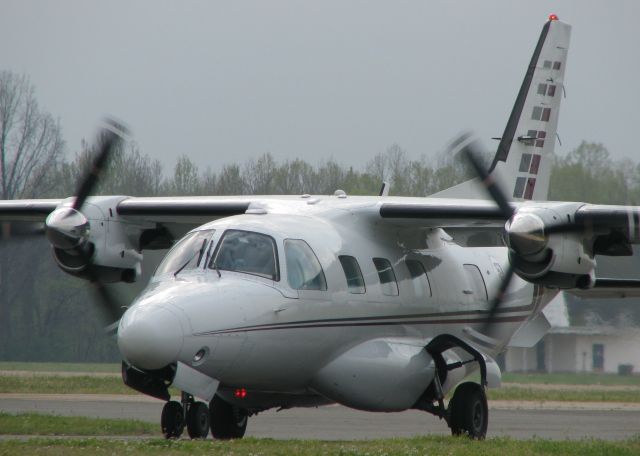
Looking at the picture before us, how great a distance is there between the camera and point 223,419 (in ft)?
49.4

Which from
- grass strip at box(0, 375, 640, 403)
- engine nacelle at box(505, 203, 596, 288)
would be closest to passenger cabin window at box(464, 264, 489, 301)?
engine nacelle at box(505, 203, 596, 288)

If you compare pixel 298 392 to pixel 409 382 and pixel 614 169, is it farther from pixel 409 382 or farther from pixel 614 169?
pixel 614 169

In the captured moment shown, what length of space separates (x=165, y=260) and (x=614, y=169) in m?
25.7

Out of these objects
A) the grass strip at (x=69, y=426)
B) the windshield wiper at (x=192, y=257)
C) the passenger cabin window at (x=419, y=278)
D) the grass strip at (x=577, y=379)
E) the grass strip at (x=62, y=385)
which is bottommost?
the grass strip at (x=577, y=379)

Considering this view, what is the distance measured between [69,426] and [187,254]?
16.8 ft

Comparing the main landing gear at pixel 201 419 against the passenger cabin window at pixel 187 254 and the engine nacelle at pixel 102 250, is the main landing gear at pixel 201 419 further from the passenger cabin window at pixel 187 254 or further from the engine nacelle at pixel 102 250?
the engine nacelle at pixel 102 250

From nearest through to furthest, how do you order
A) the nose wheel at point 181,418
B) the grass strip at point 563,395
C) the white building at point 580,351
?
the nose wheel at point 181,418 < the grass strip at point 563,395 < the white building at point 580,351

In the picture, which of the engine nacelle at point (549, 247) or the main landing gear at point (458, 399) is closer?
the engine nacelle at point (549, 247)

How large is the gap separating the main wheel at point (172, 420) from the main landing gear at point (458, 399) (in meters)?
3.34

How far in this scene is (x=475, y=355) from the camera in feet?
49.6

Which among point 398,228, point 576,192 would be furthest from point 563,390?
point 398,228

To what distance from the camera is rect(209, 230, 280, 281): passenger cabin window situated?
42.2 ft

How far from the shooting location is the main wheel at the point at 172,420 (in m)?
13.6

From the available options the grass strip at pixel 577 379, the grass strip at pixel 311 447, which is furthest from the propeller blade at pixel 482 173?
the grass strip at pixel 577 379
